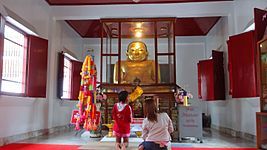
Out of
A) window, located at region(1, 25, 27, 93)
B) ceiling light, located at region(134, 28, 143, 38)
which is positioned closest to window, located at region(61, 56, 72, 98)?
ceiling light, located at region(134, 28, 143, 38)

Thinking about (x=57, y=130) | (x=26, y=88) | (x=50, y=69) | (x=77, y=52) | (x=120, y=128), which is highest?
(x=77, y=52)

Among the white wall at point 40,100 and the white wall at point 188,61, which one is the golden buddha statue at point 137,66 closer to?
the white wall at point 40,100

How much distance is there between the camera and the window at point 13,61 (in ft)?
15.8

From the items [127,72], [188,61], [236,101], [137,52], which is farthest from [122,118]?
[188,61]

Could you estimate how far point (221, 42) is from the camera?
727 centimetres

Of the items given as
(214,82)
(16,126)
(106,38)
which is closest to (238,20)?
(214,82)

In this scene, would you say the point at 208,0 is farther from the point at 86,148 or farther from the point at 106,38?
the point at 86,148

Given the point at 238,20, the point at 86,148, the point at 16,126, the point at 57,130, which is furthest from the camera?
the point at 57,130

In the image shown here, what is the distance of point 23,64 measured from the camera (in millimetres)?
5348

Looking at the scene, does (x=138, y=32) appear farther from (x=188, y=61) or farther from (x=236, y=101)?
(x=236, y=101)

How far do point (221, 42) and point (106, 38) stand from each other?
3233 millimetres

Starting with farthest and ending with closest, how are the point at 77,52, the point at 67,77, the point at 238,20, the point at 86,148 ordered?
1. the point at 77,52
2. the point at 67,77
3. the point at 238,20
4. the point at 86,148

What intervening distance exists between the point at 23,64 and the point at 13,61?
0.28 meters

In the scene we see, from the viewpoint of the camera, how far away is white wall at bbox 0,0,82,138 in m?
4.77
